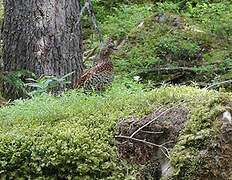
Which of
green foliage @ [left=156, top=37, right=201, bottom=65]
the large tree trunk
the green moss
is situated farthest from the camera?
green foliage @ [left=156, top=37, right=201, bottom=65]

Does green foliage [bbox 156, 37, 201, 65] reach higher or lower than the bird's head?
lower

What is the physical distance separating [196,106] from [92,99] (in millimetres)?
1089

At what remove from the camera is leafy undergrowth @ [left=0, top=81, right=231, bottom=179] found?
261 centimetres

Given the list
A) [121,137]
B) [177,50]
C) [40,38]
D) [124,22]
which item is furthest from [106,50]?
[124,22]

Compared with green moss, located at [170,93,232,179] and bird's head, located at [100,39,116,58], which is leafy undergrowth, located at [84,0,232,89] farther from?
green moss, located at [170,93,232,179]

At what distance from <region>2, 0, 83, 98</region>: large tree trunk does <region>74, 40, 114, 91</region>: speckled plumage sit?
1.13 meters

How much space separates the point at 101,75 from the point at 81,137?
1884 mm

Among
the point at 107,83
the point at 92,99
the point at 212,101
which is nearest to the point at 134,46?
the point at 107,83

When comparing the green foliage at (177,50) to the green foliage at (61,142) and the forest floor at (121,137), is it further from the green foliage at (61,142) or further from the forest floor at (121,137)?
the green foliage at (61,142)

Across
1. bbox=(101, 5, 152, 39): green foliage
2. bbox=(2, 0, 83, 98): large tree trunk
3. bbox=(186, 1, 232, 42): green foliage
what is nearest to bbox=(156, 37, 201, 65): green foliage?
bbox=(186, 1, 232, 42): green foliage

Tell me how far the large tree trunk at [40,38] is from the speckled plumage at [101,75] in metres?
1.13

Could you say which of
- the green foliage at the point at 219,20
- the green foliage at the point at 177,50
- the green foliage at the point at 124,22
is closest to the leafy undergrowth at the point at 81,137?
the green foliage at the point at 219,20

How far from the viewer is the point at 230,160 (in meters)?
2.63

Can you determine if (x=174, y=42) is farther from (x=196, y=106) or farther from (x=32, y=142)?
(x=32, y=142)
